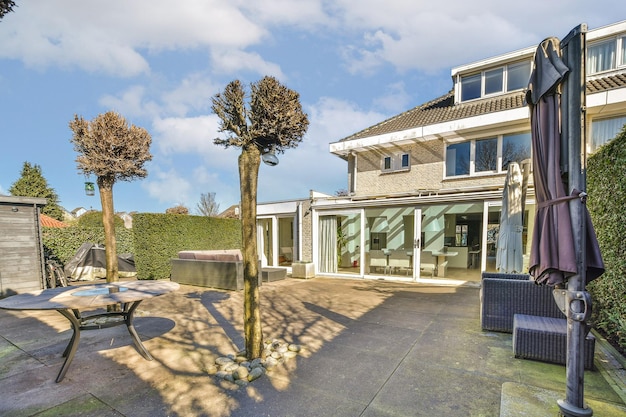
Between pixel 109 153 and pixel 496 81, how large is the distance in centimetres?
1212

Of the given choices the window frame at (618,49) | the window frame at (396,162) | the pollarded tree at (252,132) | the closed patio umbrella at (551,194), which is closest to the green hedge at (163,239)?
the window frame at (396,162)

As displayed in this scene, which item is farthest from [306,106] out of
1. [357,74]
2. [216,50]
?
[357,74]

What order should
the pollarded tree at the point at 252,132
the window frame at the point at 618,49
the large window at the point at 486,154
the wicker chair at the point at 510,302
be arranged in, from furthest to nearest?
the large window at the point at 486,154, the window frame at the point at 618,49, the wicker chair at the point at 510,302, the pollarded tree at the point at 252,132

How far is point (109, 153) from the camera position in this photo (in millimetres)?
4957

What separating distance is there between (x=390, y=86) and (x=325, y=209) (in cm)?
672

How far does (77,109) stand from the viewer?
16.0ft

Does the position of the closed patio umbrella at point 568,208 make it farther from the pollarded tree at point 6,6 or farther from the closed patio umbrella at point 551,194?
the pollarded tree at point 6,6

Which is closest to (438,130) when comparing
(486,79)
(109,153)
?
(486,79)

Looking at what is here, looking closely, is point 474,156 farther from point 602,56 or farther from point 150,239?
point 150,239

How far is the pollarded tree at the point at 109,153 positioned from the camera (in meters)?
4.83

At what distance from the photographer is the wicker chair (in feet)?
12.3

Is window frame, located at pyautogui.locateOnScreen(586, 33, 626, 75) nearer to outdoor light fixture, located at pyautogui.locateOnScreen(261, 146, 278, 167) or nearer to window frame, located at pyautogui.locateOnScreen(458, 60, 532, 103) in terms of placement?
window frame, located at pyautogui.locateOnScreen(458, 60, 532, 103)

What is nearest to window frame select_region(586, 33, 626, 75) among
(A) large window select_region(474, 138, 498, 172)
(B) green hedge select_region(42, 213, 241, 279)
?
(A) large window select_region(474, 138, 498, 172)

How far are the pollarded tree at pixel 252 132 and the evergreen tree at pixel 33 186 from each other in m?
26.0
